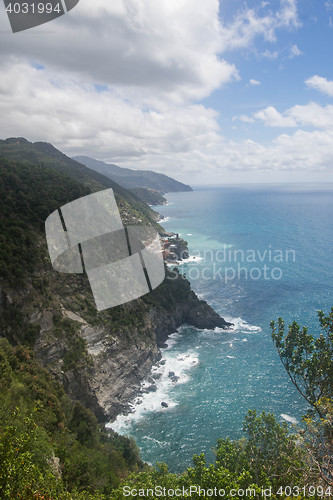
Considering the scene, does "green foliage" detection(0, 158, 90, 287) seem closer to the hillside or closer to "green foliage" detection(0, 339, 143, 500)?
"green foliage" detection(0, 339, 143, 500)

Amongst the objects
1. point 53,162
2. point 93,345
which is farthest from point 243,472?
point 53,162

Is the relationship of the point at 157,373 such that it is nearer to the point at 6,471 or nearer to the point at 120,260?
the point at 120,260

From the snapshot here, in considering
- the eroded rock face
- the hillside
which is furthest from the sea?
the hillside

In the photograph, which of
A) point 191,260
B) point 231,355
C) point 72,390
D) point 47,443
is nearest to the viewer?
point 47,443

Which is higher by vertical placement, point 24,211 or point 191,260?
point 24,211

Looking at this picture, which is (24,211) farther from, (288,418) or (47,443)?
(288,418)
